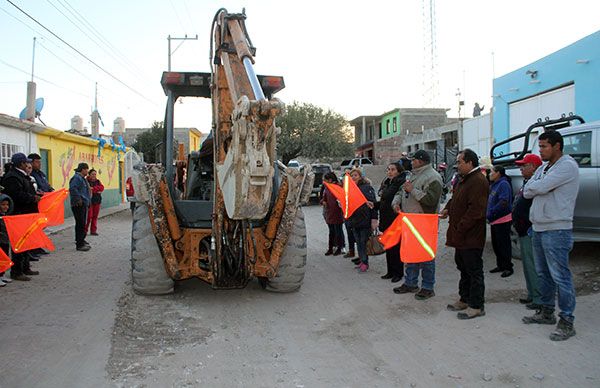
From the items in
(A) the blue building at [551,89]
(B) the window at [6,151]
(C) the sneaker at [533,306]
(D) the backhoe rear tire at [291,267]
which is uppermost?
(A) the blue building at [551,89]

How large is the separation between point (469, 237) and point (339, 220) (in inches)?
160

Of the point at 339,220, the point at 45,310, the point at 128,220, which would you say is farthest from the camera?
the point at 128,220

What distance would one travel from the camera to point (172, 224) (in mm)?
6102

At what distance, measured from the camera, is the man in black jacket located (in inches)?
300

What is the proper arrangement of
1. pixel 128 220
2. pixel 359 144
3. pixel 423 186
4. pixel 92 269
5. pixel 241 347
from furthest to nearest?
pixel 359 144 < pixel 128 220 < pixel 92 269 < pixel 423 186 < pixel 241 347

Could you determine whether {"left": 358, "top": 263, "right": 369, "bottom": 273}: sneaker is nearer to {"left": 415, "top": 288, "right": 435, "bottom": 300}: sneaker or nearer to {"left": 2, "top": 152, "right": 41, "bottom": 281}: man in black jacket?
{"left": 415, "top": 288, "right": 435, "bottom": 300}: sneaker

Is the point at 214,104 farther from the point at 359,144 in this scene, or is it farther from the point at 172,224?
the point at 359,144

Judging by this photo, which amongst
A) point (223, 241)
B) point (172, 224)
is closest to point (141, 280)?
point (172, 224)

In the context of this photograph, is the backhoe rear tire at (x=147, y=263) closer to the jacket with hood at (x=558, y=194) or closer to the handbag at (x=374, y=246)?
the handbag at (x=374, y=246)

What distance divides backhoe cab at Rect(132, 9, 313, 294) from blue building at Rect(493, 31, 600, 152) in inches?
433

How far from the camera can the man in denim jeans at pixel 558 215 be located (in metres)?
4.69

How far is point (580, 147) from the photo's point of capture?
742cm

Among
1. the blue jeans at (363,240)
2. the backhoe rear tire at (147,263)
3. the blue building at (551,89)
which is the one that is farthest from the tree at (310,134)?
the backhoe rear tire at (147,263)

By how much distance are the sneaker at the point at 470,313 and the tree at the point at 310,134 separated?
113 ft
